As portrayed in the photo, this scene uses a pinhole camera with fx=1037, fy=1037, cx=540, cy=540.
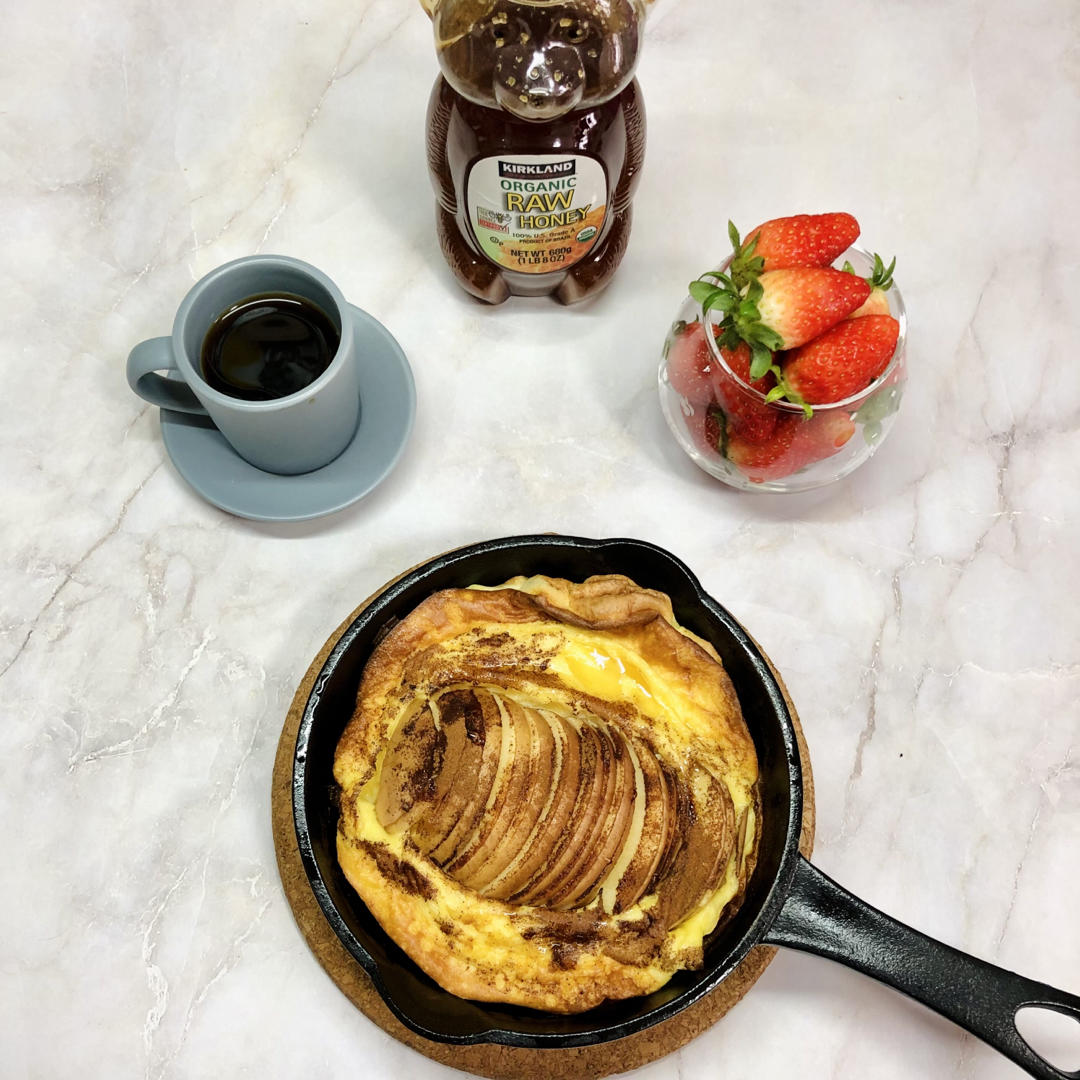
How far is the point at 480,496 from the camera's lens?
1.98 m

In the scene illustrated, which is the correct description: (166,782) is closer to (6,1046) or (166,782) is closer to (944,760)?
(6,1046)

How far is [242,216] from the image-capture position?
2090mm

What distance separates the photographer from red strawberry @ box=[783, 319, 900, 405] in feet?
5.26

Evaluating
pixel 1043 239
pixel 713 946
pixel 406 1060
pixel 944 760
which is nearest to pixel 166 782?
pixel 406 1060

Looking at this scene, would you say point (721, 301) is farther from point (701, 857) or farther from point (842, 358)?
point (701, 857)

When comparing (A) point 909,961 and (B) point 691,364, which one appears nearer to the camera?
(A) point 909,961

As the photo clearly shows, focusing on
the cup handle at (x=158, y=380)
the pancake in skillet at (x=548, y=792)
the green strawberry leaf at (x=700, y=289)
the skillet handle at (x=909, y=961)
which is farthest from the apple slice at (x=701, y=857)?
the cup handle at (x=158, y=380)

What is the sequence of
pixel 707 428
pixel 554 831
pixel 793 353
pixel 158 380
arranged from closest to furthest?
pixel 554 831 < pixel 793 353 < pixel 158 380 < pixel 707 428

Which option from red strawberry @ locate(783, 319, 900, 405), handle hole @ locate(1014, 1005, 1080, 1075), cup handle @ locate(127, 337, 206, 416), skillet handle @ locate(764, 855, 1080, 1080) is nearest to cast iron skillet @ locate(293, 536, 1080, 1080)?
skillet handle @ locate(764, 855, 1080, 1080)

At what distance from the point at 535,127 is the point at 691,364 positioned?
0.46 meters

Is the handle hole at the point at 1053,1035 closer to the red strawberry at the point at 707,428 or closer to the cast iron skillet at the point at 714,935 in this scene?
the cast iron skillet at the point at 714,935

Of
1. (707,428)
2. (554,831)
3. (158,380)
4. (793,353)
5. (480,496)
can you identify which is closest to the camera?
(554,831)

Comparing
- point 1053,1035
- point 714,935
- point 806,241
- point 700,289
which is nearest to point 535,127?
point 700,289

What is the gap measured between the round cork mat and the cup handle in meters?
0.66
